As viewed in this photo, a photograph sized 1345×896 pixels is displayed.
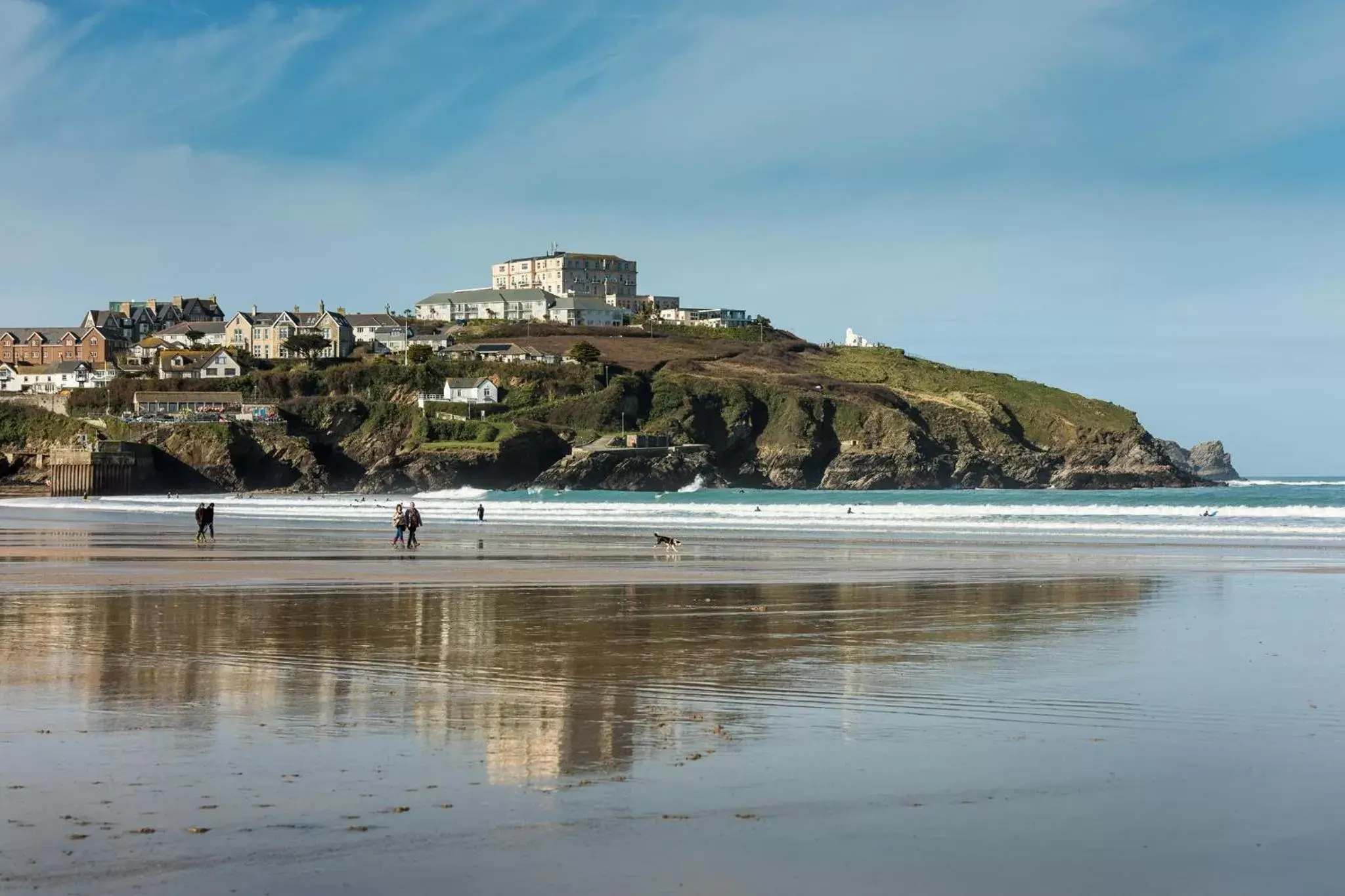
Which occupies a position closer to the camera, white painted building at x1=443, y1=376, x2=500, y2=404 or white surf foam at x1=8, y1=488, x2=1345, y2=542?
white surf foam at x1=8, y1=488, x2=1345, y2=542

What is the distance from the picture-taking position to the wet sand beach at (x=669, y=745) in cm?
667

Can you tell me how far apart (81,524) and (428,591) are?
36.3 metres

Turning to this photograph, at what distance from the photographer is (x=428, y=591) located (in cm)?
2275

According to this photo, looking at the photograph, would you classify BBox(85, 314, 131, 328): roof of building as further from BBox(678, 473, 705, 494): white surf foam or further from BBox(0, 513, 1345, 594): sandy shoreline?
BBox(0, 513, 1345, 594): sandy shoreline

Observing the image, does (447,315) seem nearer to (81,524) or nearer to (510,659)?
(81,524)

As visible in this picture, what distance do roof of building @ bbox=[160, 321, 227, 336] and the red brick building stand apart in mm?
7774

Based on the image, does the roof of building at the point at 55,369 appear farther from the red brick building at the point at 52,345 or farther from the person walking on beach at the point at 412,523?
the person walking on beach at the point at 412,523

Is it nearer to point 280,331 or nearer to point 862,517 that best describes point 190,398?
point 280,331

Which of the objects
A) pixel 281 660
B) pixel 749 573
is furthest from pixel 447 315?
pixel 281 660

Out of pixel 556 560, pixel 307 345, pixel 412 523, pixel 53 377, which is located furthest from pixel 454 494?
pixel 556 560

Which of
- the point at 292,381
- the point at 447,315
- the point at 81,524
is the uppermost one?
the point at 447,315

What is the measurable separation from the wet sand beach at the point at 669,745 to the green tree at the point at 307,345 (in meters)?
146

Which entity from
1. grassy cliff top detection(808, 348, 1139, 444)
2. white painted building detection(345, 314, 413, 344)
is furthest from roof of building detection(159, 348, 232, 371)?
grassy cliff top detection(808, 348, 1139, 444)

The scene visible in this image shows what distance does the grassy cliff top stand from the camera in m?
155
